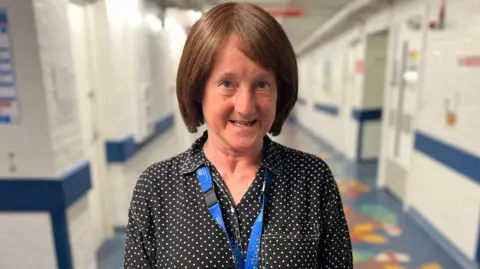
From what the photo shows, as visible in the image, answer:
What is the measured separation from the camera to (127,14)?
11.5 ft

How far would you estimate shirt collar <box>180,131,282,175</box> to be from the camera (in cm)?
101

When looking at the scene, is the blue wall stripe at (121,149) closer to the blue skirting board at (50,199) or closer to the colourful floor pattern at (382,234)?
the blue skirting board at (50,199)

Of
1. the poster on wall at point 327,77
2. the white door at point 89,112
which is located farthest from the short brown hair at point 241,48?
the poster on wall at point 327,77

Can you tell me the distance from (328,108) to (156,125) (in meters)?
5.15

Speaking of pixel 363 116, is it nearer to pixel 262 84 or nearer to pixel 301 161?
pixel 301 161

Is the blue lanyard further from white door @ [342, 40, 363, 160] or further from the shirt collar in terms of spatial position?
white door @ [342, 40, 363, 160]

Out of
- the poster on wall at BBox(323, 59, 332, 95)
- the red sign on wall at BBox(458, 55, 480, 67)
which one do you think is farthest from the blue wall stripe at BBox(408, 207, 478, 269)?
the poster on wall at BBox(323, 59, 332, 95)

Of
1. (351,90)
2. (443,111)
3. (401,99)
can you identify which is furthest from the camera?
(351,90)

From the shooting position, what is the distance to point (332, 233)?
1.00m

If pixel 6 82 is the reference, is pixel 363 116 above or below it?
below

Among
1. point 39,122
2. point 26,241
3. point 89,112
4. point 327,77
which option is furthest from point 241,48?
point 327,77

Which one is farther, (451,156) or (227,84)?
(451,156)

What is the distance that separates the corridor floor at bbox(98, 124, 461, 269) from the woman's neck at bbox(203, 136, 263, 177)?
2349 mm

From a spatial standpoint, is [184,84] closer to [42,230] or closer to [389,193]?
[42,230]
